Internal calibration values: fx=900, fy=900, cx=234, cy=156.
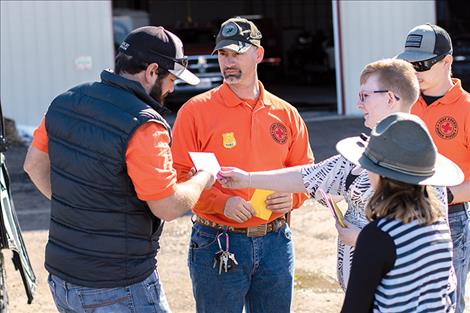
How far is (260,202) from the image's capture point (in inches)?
179

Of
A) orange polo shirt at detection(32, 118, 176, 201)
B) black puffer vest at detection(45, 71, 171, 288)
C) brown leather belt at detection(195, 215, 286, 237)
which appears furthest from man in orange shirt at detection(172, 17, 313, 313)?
orange polo shirt at detection(32, 118, 176, 201)

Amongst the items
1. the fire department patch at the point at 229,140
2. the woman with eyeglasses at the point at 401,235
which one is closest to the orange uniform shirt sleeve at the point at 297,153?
the fire department patch at the point at 229,140

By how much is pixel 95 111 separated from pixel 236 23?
4.39ft

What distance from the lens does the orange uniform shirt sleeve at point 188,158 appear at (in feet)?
14.8

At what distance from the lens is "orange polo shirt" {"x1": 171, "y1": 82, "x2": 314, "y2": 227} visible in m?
Answer: 4.55

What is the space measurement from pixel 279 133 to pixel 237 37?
0.55m

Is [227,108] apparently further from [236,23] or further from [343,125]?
[343,125]

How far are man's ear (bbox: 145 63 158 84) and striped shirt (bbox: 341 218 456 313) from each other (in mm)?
1239

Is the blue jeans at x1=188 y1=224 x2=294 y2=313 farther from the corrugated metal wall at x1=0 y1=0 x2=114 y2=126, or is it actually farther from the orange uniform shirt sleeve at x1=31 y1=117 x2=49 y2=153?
the corrugated metal wall at x1=0 y1=0 x2=114 y2=126

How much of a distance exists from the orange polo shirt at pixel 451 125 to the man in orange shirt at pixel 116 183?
1.49 m

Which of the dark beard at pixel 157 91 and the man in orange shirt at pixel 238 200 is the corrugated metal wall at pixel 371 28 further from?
the dark beard at pixel 157 91

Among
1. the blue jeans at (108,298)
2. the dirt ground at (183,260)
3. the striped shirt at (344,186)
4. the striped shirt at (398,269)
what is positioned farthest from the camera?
the dirt ground at (183,260)

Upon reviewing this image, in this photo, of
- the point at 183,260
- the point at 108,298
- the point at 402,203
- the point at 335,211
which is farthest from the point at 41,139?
the point at 183,260

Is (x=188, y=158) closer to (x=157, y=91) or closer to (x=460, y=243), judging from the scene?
(x=157, y=91)
